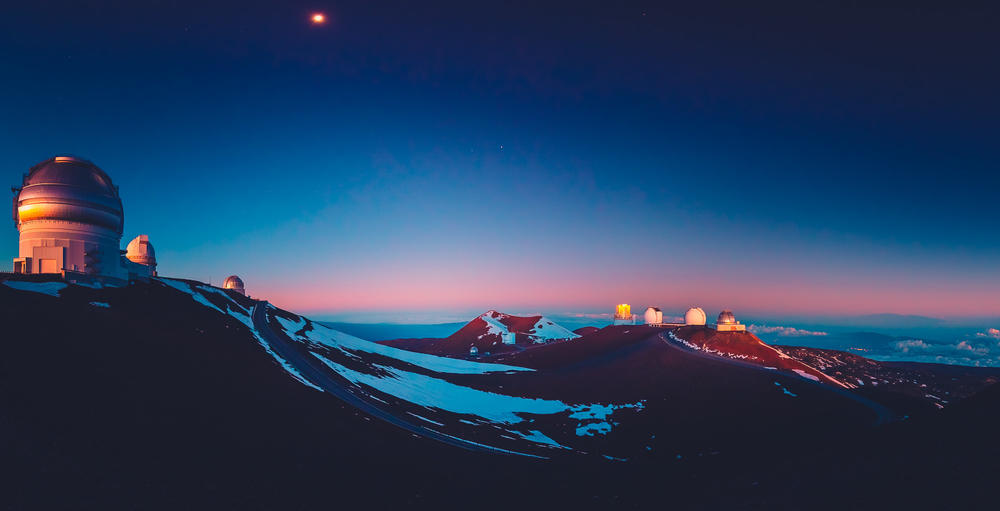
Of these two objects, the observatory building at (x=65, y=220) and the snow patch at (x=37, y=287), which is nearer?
the snow patch at (x=37, y=287)

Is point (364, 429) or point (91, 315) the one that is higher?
point (91, 315)

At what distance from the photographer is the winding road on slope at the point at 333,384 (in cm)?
3148

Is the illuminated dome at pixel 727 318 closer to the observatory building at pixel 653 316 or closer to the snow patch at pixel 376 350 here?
the observatory building at pixel 653 316

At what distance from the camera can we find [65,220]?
39156 millimetres

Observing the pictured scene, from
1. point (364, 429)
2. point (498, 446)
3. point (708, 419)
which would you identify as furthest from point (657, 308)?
point (364, 429)

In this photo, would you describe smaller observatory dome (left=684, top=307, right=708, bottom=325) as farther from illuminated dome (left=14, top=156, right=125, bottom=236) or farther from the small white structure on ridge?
illuminated dome (left=14, top=156, right=125, bottom=236)

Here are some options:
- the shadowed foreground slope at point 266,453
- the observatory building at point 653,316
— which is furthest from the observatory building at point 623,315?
the shadowed foreground slope at point 266,453

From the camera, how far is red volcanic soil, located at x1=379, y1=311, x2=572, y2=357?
425 ft

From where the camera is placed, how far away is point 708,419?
1768 inches

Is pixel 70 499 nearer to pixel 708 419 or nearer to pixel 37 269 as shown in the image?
pixel 37 269

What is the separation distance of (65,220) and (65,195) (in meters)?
2.27

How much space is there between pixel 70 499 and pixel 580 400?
47.9 meters

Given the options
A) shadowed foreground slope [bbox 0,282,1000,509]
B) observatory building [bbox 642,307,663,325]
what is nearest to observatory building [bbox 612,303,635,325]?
Answer: observatory building [bbox 642,307,663,325]

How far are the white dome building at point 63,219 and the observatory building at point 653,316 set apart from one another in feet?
354
